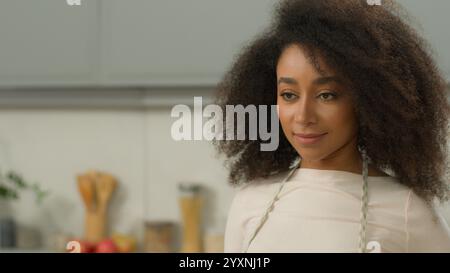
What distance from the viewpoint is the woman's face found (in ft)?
1.66

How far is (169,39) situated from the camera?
0.84 m

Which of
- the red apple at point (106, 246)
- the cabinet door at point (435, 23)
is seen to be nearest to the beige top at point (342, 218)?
the cabinet door at point (435, 23)

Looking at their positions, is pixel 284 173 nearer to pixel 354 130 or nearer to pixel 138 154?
pixel 354 130

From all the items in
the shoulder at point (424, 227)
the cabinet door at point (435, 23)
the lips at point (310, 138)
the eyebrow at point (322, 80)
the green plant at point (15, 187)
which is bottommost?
the shoulder at point (424, 227)

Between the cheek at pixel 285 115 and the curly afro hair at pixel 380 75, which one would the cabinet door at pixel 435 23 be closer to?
the curly afro hair at pixel 380 75

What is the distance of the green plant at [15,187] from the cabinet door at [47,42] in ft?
A: 0.62

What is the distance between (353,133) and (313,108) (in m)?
0.05

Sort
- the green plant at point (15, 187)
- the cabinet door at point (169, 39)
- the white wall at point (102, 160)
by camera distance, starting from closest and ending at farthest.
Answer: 1. the cabinet door at point (169, 39)
2. the white wall at point (102, 160)
3. the green plant at point (15, 187)

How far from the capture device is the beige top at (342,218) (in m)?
0.50

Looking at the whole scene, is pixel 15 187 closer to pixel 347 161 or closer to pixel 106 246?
pixel 106 246

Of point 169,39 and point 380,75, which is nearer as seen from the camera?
point 380,75

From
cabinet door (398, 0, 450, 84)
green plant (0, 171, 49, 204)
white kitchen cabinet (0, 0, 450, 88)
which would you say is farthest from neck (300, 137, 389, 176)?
green plant (0, 171, 49, 204)

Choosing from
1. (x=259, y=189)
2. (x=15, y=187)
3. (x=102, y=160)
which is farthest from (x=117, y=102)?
(x=259, y=189)
